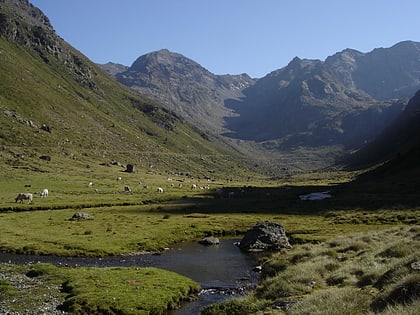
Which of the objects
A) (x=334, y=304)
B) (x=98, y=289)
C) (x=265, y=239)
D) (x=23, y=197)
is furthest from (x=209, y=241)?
(x=23, y=197)

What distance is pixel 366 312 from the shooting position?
21781 mm

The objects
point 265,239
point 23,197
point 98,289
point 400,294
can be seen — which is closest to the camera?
point 400,294

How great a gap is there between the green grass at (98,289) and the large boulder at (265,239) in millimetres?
21557

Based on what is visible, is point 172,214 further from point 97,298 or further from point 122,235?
point 97,298

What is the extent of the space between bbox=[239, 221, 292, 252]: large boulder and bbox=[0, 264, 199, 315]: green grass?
21.6 meters

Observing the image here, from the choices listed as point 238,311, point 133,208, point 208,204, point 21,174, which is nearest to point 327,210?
point 208,204

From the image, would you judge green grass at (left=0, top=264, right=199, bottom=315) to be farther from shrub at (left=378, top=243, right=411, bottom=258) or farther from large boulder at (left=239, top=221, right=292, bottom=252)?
large boulder at (left=239, top=221, right=292, bottom=252)

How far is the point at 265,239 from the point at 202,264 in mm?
15087

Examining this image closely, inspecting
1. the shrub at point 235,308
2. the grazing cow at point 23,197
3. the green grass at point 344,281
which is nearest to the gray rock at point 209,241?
the green grass at point 344,281

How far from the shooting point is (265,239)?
66938 millimetres

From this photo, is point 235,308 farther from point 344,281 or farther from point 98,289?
point 98,289

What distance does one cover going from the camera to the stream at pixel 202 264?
42406 mm

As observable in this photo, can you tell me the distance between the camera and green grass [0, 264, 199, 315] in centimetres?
3569

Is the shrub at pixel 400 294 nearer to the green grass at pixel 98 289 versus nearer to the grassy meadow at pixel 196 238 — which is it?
the grassy meadow at pixel 196 238
